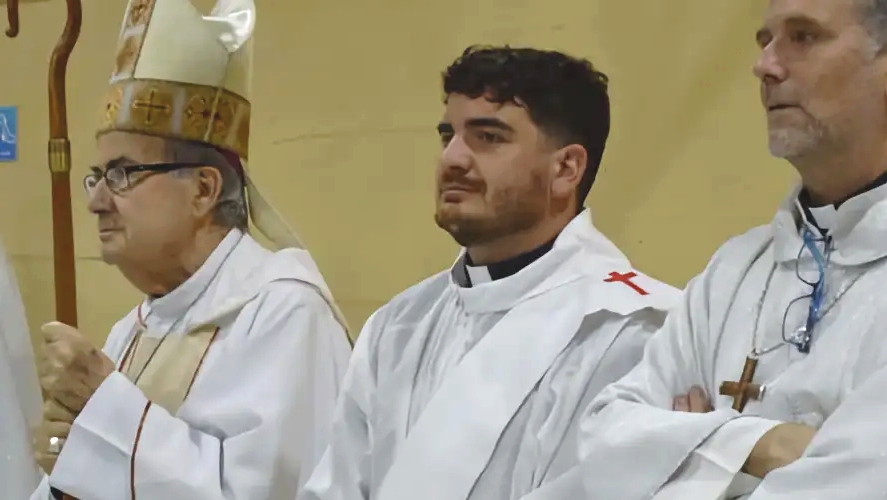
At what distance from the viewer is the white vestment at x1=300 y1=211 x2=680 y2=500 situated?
2225 millimetres

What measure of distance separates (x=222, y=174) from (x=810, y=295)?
167 cm

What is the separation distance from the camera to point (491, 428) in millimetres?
2240

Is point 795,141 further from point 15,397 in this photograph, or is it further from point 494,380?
point 15,397

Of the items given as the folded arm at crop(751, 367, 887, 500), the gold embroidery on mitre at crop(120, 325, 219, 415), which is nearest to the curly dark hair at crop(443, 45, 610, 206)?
the gold embroidery on mitre at crop(120, 325, 219, 415)

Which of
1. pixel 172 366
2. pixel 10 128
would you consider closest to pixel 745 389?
pixel 172 366

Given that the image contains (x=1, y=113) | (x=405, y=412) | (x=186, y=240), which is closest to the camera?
(x=405, y=412)

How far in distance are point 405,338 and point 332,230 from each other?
1.44 m

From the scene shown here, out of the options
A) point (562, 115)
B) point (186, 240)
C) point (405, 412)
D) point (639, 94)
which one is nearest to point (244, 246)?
point (186, 240)

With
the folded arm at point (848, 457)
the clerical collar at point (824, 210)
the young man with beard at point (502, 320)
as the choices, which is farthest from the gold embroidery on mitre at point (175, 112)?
the folded arm at point (848, 457)

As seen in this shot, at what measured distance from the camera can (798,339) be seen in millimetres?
1738

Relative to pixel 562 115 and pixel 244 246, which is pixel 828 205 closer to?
pixel 562 115

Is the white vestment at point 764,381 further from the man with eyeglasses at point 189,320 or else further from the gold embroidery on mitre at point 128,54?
the gold embroidery on mitre at point 128,54

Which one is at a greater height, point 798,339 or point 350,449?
point 798,339

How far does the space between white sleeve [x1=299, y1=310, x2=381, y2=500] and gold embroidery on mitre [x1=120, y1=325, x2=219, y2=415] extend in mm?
466
